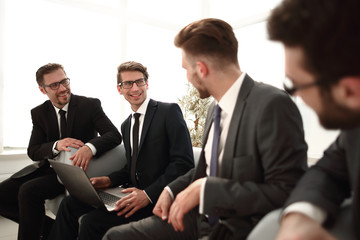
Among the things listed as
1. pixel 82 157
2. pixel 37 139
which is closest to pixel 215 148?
pixel 82 157

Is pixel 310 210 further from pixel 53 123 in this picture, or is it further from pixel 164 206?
pixel 53 123

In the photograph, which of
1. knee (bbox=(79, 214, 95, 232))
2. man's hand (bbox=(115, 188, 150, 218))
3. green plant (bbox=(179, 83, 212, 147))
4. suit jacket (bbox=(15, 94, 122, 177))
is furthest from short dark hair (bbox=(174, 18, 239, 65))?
green plant (bbox=(179, 83, 212, 147))

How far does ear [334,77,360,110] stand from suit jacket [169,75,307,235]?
0.45 meters

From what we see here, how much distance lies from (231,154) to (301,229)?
511 mm

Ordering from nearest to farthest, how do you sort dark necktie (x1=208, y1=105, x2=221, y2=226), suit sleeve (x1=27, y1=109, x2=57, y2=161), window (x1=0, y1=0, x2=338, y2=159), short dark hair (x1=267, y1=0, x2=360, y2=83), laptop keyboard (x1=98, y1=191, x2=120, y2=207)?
short dark hair (x1=267, y1=0, x2=360, y2=83), dark necktie (x1=208, y1=105, x2=221, y2=226), laptop keyboard (x1=98, y1=191, x2=120, y2=207), suit sleeve (x1=27, y1=109, x2=57, y2=161), window (x1=0, y1=0, x2=338, y2=159)

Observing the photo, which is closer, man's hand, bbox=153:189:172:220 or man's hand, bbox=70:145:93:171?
man's hand, bbox=153:189:172:220

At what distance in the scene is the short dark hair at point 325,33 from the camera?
0.60 metres

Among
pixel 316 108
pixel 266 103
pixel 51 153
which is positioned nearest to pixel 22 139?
pixel 51 153

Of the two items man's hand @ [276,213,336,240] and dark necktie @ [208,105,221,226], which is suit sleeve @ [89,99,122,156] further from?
man's hand @ [276,213,336,240]

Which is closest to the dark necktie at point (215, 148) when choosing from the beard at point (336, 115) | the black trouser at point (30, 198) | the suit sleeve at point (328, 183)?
the suit sleeve at point (328, 183)

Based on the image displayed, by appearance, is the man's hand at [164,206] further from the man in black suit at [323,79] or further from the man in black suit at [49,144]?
the man in black suit at [49,144]

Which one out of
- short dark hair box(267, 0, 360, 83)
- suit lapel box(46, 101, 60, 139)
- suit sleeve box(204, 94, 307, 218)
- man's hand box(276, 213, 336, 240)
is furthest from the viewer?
suit lapel box(46, 101, 60, 139)

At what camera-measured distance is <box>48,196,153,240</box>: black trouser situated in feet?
6.06

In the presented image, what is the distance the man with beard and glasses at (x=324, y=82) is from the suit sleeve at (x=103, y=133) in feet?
6.29
